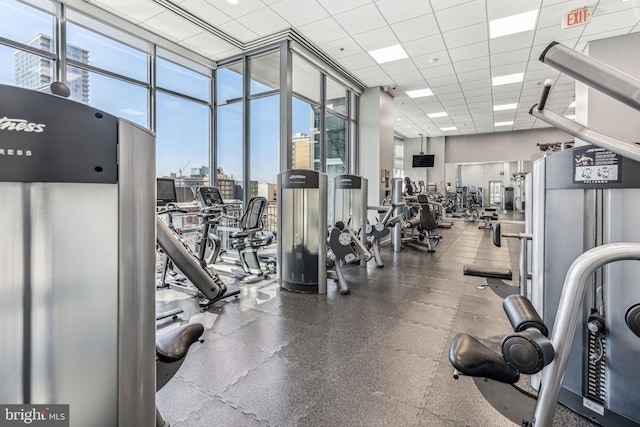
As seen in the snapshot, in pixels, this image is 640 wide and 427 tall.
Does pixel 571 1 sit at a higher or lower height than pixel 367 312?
higher

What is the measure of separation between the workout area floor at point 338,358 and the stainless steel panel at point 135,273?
1115 mm

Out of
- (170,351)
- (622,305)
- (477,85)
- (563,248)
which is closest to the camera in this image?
(170,351)

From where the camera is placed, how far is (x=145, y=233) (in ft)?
2.76

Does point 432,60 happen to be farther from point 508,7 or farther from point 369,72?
point 508,7

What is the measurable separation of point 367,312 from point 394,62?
5.34m

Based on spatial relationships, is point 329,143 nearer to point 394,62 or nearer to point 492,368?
point 394,62

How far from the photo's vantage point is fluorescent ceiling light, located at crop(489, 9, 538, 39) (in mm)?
4664

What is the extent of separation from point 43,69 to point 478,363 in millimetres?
5583

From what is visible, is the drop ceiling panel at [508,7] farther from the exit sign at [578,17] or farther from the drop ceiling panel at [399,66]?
the drop ceiling panel at [399,66]

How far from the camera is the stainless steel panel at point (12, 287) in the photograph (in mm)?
648

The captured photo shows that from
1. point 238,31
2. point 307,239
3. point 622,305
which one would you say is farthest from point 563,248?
point 238,31

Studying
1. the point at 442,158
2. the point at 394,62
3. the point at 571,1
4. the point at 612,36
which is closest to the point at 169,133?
the point at 394,62

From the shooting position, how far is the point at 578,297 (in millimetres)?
1088

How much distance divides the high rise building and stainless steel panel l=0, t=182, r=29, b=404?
3.99m
